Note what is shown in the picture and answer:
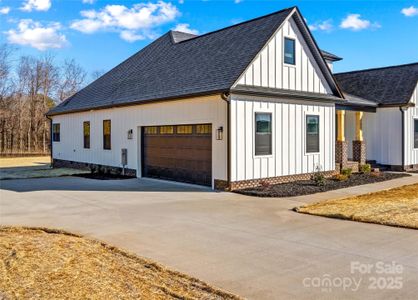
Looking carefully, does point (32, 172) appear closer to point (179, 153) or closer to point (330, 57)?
point (179, 153)

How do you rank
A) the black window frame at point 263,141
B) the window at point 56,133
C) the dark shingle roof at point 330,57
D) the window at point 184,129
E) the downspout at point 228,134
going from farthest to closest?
the window at point 56,133, the dark shingle roof at point 330,57, the window at point 184,129, the black window frame at point 263,141, the downspout at point 228,134

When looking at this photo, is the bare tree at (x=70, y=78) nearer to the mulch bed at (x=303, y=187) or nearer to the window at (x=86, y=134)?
the window at (x=86, y=134)

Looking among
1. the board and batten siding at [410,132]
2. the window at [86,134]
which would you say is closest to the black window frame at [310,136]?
the board and batten siding at [410,132]

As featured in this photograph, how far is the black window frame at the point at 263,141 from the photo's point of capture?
13.3 m

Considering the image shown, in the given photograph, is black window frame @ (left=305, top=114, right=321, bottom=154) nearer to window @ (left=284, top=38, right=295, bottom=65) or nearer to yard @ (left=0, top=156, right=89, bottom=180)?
window @ (left=284, top=38, right=295, bottom=65)

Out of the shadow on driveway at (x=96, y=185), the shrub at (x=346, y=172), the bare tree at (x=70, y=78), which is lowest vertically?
the shadow on driveway at (x=96, y=185)

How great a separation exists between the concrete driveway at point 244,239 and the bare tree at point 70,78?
35725 millimetres

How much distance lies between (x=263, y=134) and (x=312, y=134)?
9.28ft

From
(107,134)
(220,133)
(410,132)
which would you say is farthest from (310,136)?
(107,134)

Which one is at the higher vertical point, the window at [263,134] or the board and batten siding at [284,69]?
the board and batten siding at [284,69]

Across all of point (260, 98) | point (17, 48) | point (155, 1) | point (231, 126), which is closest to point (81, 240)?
point (231, 126)

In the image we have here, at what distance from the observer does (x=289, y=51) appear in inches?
572

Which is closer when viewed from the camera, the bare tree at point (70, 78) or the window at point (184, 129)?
the window at point (184, 129)

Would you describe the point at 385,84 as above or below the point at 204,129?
above
